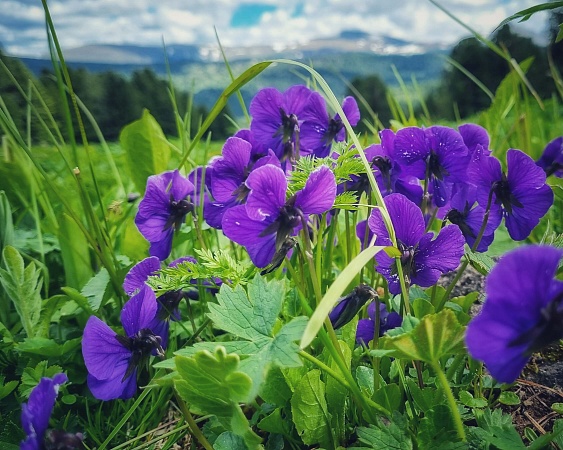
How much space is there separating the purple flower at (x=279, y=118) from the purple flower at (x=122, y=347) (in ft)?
1.71

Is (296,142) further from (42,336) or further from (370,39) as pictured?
(370,39)

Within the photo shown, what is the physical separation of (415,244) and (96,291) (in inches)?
31.7

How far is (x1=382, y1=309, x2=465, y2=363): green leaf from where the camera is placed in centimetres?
71

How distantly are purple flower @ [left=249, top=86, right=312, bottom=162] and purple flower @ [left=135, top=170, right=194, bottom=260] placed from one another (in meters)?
0.23

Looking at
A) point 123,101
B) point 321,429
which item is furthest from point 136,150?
point 123,101

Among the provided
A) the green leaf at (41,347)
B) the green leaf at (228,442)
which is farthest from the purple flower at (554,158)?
the green leaf at (41,347)

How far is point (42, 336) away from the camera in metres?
1.38

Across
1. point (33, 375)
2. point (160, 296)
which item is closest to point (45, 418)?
point (160, 296)

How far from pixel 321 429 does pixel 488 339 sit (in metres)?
0.47

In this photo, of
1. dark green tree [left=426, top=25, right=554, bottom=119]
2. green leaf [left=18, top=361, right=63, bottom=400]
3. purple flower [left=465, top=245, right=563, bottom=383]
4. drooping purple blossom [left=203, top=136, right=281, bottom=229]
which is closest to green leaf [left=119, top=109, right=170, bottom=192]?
drooping purple blossom [left=203, top=136, right=281, bottom=229]

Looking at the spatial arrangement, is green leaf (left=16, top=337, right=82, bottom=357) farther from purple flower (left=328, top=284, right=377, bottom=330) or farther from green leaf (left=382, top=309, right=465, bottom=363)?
green leaf (left=382, top=309, right=465, bottom=363)

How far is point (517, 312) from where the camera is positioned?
574 mm

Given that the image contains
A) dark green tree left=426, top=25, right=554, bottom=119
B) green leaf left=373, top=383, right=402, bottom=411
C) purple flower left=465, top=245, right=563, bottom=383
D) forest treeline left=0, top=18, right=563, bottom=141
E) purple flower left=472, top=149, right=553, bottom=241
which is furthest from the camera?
dark green tree left=426, top=25, right=554, bottom=119

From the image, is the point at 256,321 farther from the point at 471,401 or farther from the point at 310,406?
the point at 471,401
